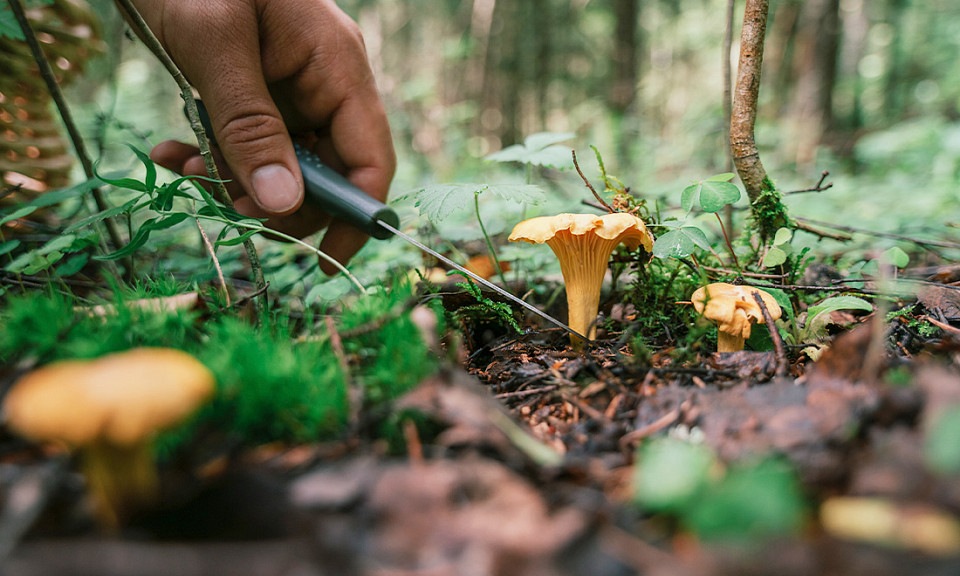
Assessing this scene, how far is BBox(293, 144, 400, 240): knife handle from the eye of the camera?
78.5 inches

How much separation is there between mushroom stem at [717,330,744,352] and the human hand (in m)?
1.68

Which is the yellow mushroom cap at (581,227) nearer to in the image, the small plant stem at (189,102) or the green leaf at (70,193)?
the small plant stem at (189,102)

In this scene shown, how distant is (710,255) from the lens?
2.00m

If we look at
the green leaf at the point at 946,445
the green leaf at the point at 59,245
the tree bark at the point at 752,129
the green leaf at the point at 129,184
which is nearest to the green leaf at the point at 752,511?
the green leaf at the point at 946,445

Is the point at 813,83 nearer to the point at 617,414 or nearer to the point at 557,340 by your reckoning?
the point at 557,340

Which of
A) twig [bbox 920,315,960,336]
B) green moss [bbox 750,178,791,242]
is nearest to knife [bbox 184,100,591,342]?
green moss [bbox 750,178,791,242]

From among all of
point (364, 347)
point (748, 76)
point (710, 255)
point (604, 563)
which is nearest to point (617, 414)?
point (604, 563)

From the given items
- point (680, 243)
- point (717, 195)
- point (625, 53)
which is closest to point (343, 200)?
point (680, 243)

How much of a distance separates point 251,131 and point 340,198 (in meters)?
0.44

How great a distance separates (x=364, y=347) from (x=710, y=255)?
4.79 ft

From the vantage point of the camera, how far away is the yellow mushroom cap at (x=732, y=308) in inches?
57.0

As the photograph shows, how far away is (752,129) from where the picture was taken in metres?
1.84

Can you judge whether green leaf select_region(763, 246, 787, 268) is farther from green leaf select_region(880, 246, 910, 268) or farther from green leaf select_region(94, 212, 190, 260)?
green leaf select_region(94, 212, 190, 260)

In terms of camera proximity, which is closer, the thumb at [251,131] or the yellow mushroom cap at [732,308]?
the yellow mushroom cap at [732,308]
